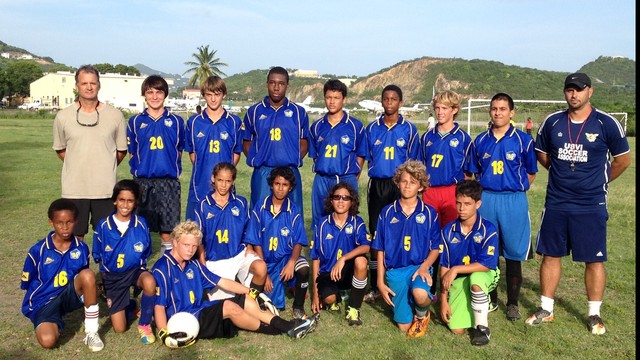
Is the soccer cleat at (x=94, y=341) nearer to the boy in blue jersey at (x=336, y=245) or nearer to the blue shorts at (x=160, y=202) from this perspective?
the blue shorts at (x=160, y=202)

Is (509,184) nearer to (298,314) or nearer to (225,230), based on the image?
(298,314)

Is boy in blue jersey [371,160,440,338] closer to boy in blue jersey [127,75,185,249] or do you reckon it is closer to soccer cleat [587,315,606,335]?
soccer cleat [587,315,606,335]

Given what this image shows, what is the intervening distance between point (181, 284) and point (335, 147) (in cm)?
200

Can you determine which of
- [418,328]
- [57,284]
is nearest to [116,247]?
[57,284]

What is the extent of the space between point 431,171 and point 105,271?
2.98 metres

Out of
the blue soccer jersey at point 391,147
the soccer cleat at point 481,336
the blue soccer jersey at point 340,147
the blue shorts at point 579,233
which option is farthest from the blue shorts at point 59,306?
the blue shorts at point 579,233

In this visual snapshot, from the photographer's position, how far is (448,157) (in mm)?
5008

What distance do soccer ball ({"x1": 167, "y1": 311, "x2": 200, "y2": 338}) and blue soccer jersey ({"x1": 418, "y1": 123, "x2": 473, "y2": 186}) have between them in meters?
2.46

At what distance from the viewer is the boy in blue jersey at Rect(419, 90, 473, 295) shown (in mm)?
5004

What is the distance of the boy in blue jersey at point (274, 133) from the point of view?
5289 mm

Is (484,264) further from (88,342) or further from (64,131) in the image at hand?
(64,131)

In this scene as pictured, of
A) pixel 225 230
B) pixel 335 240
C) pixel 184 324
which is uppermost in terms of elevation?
pixel 225 230

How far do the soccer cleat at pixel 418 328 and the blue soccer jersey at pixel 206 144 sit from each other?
7.39ft

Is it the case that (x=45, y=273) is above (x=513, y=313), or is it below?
above
